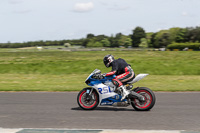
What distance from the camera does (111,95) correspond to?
28.0 feet

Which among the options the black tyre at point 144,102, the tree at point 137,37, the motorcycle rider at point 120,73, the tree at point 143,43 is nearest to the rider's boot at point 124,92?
the motorcycle rider at point 120,73

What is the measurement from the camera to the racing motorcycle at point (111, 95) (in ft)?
27.6

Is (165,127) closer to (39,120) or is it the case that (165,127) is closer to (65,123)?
(65,123)

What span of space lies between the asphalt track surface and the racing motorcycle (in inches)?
8.5

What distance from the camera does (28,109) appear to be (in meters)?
8.98

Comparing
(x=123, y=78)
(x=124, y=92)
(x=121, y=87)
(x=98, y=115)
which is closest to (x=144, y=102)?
(x=124, y=92)

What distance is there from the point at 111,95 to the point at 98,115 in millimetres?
837


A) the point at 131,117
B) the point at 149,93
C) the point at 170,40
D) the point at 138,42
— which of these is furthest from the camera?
the point at 138,42

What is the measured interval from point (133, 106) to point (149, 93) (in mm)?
600

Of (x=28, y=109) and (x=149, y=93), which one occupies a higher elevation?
(x=149, y=93)

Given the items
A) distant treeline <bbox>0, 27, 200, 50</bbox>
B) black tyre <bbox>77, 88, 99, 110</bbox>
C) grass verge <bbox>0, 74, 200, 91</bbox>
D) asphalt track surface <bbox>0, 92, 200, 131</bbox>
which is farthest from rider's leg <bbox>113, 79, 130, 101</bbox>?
distant treeline <bbox>0, 27, 200, 50</bbox>

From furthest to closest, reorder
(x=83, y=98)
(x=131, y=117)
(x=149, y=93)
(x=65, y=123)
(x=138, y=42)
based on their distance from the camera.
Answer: (x=138, y=42) < (x=83, y=98) < (x=149, y=93) < (x=131, y=117) < (x=65, y=123)

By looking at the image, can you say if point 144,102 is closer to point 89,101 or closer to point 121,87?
point 121,87

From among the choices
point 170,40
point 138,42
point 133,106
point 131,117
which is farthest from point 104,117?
point 138,42
